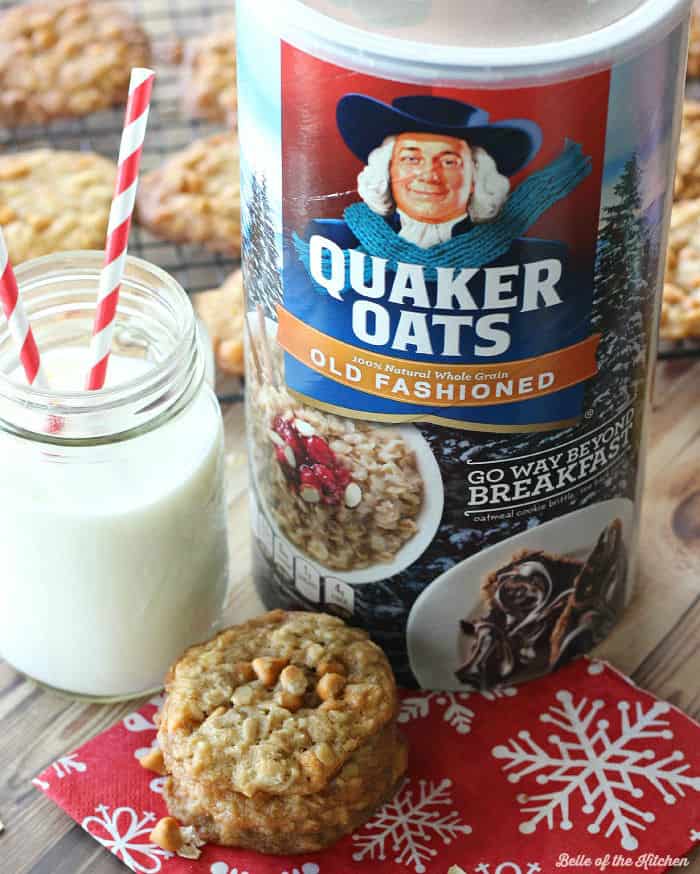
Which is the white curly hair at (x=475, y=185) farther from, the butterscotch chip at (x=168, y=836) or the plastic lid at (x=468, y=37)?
the butterscotch chip at (x=168, y=836)

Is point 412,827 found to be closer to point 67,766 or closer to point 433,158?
point 67,766

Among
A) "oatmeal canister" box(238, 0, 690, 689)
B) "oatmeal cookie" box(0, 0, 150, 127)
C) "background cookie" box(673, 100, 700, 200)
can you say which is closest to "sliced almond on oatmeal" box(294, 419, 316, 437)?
"oatmeal canister" box(238, 0, 690, 689)

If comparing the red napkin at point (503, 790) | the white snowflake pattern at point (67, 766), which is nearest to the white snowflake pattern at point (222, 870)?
the red napkin at point (503, 790)

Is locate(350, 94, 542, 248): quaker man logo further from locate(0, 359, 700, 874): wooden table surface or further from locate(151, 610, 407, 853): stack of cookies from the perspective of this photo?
locate(0, 359, 700, 874): wooden table surface

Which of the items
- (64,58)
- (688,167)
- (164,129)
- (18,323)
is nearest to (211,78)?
(164,129)

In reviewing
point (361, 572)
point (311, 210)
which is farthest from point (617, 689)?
point (311, 210)
